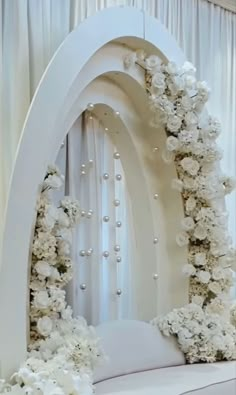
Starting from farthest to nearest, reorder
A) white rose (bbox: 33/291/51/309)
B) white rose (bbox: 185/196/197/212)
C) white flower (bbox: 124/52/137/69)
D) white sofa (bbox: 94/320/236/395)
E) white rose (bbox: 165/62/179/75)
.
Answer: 1. white rose (bbox: 185/196/197/212)
2. white rose (bbox: 165/62/179/75)
3. white flower (bbox: 124/52/137/69)
4. white sofa (bbox: 94/320/236/395)
5. white rose (bbox: 33/291/51/309)

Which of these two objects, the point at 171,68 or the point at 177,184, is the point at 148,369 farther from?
the point at 171,68

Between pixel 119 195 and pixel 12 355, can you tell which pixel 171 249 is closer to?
pixel 119 195

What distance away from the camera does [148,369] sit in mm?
2727

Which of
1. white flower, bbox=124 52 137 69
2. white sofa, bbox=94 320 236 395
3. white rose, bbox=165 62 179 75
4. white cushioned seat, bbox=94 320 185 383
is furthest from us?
white rose, bbox=165 62 179 75

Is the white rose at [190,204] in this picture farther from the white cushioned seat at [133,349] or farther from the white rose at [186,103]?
the white cushioned seat at [133,349]

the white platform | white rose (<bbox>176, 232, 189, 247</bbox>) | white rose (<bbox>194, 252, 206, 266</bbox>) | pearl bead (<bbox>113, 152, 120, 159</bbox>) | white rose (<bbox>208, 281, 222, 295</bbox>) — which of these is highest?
pearl bead (<bbox>113, 152, 120, 159</bbox>)

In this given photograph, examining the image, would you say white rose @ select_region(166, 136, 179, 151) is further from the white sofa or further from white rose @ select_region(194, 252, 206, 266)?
the white sofa

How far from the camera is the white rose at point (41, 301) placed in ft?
7.47

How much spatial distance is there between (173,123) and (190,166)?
8.8 inches

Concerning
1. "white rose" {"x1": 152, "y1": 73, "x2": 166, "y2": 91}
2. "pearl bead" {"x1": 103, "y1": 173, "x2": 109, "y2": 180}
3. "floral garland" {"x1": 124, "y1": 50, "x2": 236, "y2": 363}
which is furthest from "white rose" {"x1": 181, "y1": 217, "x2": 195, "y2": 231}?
"white rose" {"x1": 152, "y1": 73, "x2": 166, "y2": 91}

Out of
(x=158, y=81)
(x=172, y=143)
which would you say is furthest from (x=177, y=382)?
(x=158, y=81)

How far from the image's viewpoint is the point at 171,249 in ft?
10.2

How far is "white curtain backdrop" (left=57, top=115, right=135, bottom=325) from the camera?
2785mm

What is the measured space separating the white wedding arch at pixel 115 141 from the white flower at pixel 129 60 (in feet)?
0.08
